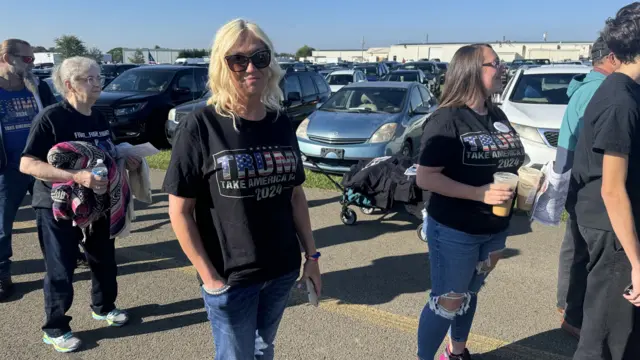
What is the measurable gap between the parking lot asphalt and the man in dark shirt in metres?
1.01

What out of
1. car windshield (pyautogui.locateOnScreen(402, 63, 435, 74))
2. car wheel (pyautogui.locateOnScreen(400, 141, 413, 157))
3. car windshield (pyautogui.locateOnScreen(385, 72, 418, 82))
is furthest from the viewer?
car windshield (pyautogui.locateOnScreen(402, 63, 435, 74))

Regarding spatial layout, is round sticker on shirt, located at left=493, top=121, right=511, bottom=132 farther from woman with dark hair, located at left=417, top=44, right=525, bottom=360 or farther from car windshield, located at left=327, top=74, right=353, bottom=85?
car windshield, located at left=327, top=74, right=353, bottom=85

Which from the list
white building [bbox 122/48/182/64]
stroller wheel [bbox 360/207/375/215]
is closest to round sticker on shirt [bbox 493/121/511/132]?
stroller wheel [bbox 360/207/375/215]

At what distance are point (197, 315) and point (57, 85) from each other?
1.92 metres

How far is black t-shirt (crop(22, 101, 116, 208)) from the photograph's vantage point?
2951 mm

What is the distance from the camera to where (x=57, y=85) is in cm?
314

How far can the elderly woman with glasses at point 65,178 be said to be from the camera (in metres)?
2.95

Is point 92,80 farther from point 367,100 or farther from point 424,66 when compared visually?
point 424,66

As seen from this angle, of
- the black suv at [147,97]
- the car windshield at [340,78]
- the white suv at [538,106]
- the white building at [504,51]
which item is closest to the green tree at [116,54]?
the white building at [504,51]

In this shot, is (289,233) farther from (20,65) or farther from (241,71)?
(20,65)

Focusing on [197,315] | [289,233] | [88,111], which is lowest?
[197,315]

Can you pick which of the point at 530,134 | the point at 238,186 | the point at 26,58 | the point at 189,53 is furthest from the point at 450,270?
the point at 189,53

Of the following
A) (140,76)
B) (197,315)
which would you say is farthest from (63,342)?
(140,76)

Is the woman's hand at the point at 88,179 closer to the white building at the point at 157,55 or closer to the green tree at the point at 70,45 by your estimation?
the white building at the point at 157,55
